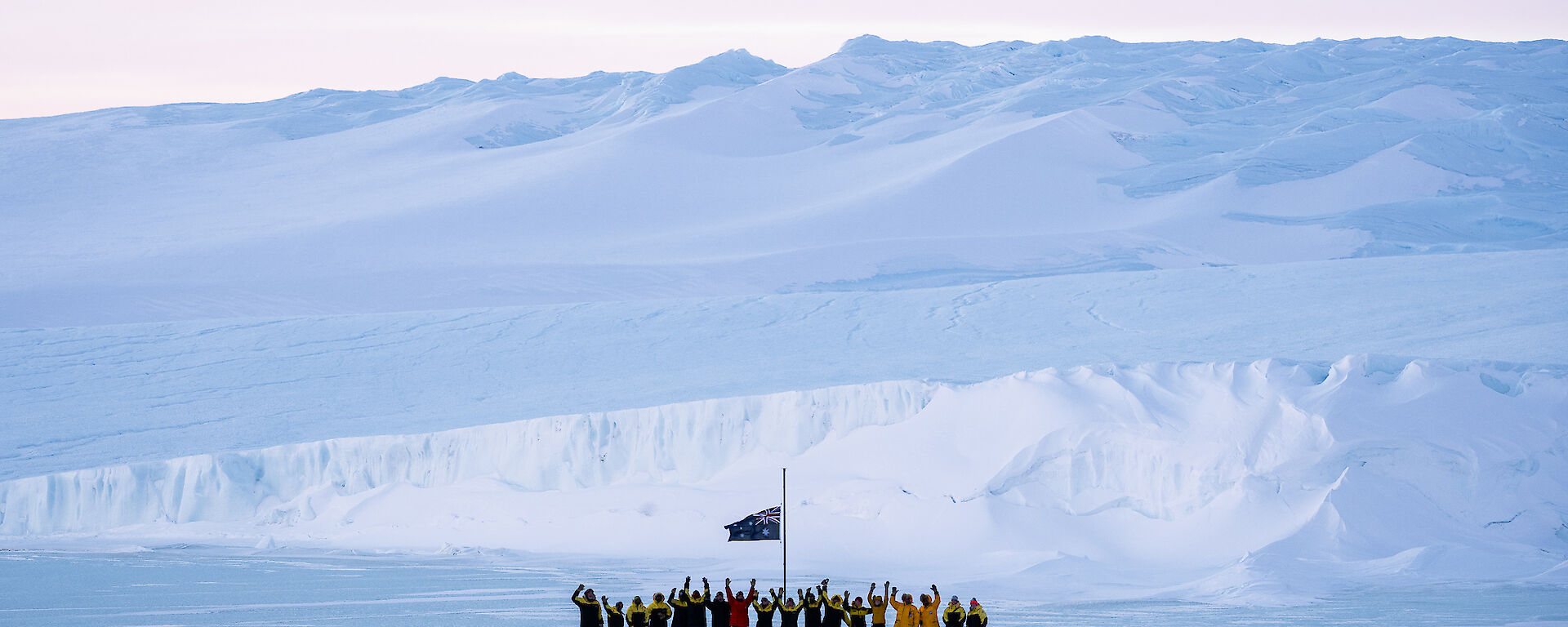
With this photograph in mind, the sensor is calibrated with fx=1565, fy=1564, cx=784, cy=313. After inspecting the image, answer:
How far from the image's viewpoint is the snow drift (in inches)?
519

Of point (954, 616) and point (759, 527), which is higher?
point (759, 527)

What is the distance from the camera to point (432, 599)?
11.1 meters

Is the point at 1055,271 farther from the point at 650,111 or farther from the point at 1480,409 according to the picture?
the point at 650,111

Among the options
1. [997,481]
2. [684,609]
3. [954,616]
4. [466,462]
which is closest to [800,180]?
[466,462]

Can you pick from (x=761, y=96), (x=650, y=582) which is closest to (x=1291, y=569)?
(x=650, y=582)

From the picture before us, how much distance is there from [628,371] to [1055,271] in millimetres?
10156

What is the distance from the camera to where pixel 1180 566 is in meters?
12.8

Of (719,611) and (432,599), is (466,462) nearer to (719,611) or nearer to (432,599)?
(432,599)

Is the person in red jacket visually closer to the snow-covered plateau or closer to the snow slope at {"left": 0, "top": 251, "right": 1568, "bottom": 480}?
the snow-covered plateau

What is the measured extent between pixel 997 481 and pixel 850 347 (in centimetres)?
640

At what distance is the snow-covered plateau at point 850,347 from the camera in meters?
13.5

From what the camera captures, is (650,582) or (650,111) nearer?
(650,582)

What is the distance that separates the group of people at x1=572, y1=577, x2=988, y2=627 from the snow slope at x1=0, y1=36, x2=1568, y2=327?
17730 mm

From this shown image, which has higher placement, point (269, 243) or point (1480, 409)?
point (269, 243)
